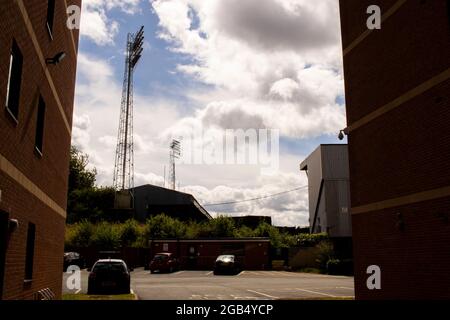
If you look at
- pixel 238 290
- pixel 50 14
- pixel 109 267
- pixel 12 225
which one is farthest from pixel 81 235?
pixel 12 225

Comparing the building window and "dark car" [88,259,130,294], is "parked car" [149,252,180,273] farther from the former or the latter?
the building window

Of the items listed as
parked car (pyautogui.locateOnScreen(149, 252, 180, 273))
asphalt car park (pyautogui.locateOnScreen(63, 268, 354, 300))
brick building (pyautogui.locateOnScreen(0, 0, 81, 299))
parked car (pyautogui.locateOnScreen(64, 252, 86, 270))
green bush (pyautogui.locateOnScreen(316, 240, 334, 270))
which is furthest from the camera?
parked car (pyautogui.locateOnScreen(64, 252, 86, 270))

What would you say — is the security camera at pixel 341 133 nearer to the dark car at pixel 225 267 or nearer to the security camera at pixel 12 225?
the security camera at pixel 12 225

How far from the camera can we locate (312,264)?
43.1 m

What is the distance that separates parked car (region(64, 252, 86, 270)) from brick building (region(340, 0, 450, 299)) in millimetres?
28220

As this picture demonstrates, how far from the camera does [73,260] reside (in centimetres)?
3972

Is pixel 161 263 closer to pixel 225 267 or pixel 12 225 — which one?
pixel 225 267

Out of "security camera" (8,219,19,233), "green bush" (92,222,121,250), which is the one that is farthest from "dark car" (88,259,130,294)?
"green bush" (92,222,121,250)

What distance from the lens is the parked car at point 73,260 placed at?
1510 inches

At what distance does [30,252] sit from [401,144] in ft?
32.1

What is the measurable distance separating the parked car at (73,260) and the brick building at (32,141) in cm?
Result: 2393

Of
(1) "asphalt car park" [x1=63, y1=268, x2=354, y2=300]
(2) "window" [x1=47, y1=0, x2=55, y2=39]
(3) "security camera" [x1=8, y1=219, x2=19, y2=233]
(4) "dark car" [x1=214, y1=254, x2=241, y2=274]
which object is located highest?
(2) "window" [x1=47, y1=0, x2=55, y2=39]

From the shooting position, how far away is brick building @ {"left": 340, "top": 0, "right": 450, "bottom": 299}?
462 inches

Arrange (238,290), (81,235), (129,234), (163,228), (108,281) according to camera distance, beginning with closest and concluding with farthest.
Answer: (108,281), (238,290), (81,235), (163,228), (129,234)
